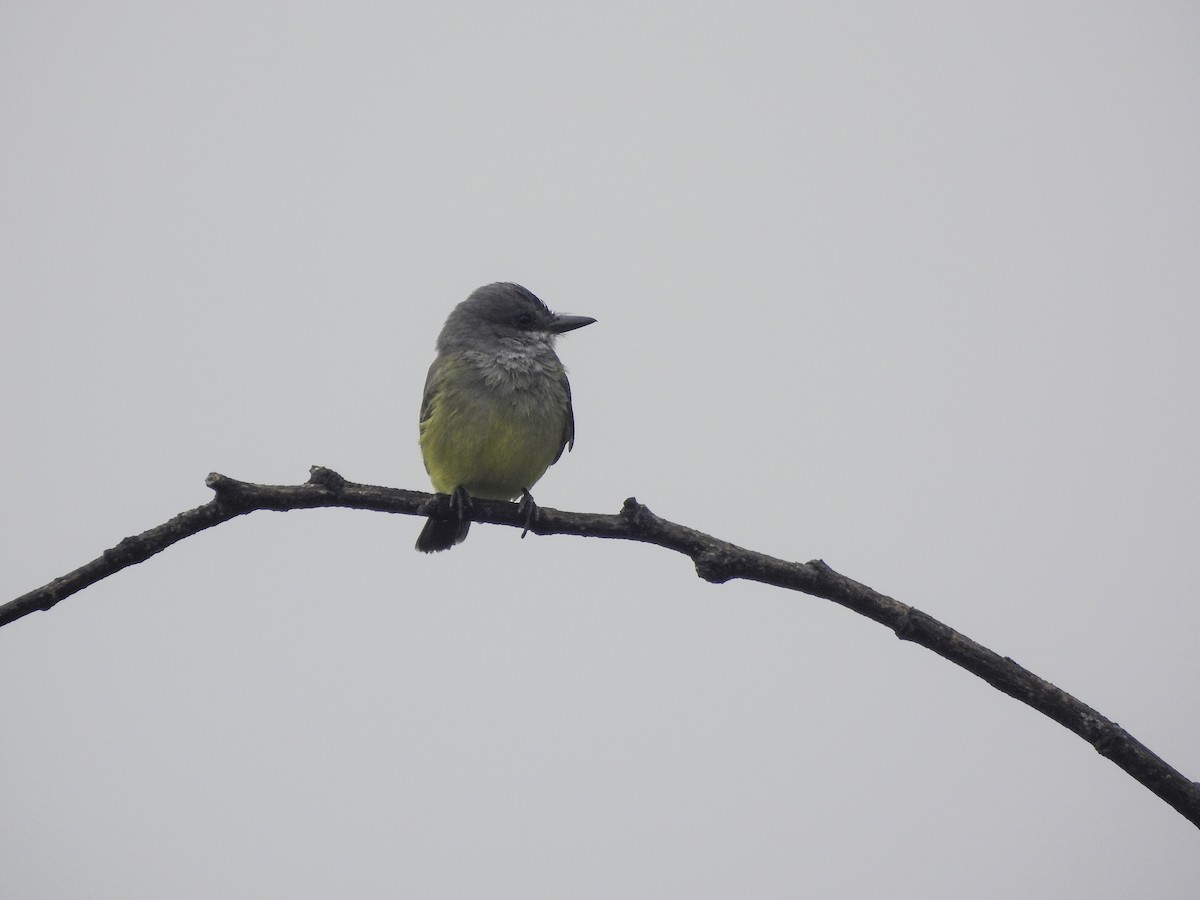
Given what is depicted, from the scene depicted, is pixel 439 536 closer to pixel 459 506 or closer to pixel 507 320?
pixel 459 506

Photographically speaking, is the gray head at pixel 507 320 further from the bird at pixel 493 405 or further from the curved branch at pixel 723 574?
the curved branch at pixel 723 574

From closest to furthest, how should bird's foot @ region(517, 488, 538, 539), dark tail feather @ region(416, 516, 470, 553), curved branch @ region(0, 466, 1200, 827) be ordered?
curved branch @ region(0, 466, 1200, 827)
bird's foot @ region(517, 488, 538, 539)
dark tail feather @ region(416, 516, 470, 553)

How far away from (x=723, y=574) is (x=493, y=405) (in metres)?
2.83

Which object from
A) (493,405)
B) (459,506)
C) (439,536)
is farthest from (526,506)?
(439,536)

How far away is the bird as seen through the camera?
19.0ft

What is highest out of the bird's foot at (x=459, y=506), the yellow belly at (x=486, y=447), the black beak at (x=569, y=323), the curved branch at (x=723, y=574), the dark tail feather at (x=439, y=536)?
the black beak at (x=569, y=323)

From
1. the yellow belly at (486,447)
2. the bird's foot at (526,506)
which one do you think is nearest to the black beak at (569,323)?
the yellow belly at (486,447)

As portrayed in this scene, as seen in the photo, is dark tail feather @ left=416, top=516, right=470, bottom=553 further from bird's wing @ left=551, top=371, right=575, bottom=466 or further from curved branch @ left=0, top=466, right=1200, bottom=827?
curved branch @ left=0, top=466, right=1200, bottom=827

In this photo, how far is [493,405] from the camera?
5.93m

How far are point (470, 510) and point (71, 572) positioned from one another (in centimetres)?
277

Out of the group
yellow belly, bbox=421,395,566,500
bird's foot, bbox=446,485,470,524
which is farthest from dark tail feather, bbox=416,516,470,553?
bird's foot, bbox=446,485,470,524

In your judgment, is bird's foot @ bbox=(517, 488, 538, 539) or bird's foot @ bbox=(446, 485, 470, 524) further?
bird's foot @ bbox=(446, 485, 470, 524)

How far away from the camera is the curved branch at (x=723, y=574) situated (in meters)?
2.92

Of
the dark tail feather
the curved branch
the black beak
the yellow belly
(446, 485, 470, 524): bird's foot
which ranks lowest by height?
the curved branch
